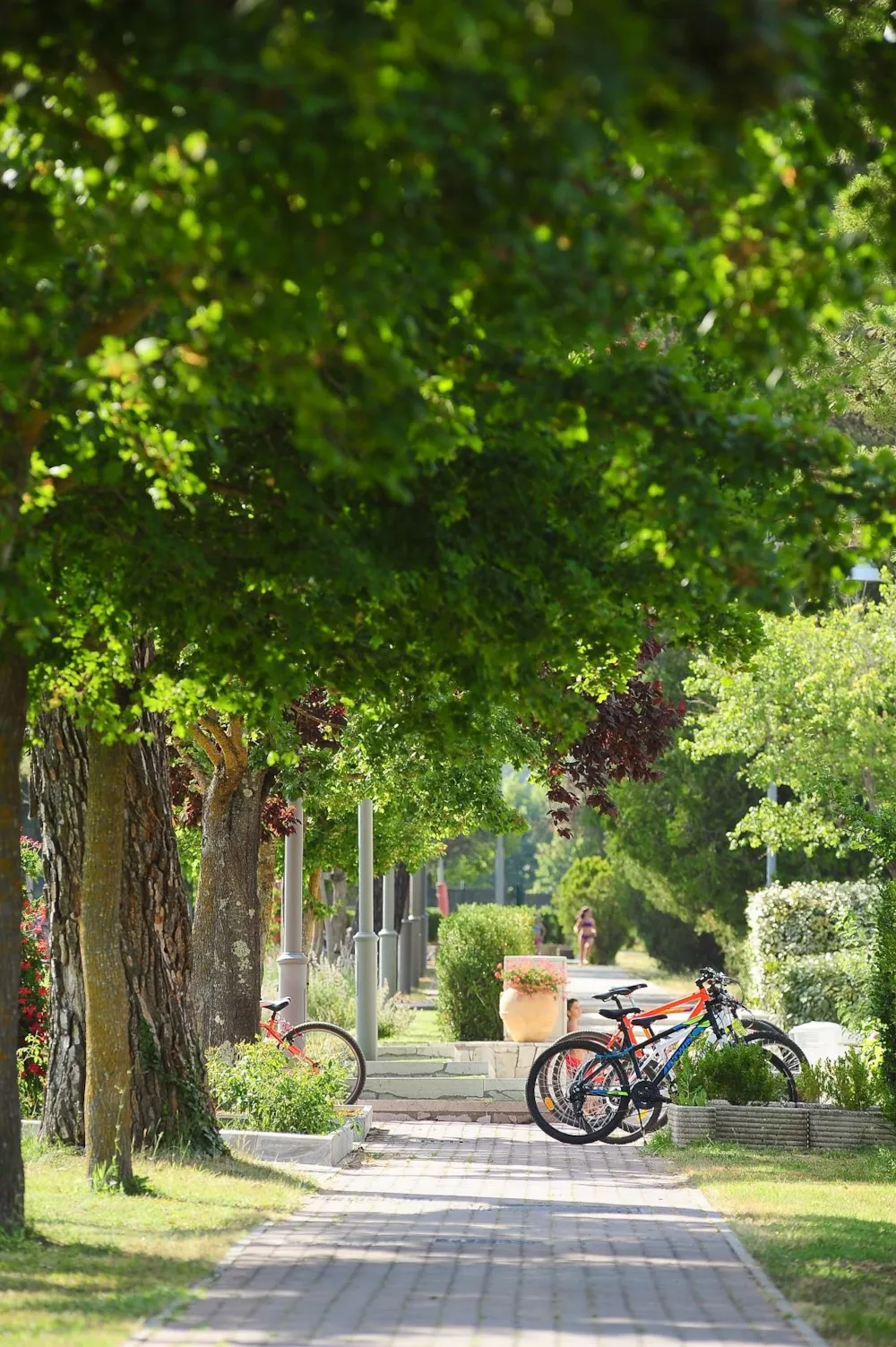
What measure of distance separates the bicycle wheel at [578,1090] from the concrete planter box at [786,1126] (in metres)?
0.56

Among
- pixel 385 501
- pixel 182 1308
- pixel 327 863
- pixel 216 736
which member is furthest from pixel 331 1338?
pixel 327 863

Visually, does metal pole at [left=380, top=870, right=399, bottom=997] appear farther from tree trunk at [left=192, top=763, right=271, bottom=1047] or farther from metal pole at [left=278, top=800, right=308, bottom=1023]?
tree trunk at [left=192, top=763, right=271, bottom=1047]

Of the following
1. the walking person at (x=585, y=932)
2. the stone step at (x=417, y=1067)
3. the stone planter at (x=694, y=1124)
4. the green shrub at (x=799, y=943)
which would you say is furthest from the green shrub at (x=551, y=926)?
the stone planter at (x=694, y=1124)

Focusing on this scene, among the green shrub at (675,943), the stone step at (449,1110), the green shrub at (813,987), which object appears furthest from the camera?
the green shrub at (675,943)

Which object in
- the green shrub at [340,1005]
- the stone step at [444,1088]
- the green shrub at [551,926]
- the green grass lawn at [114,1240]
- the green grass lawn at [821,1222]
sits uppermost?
the green shrub at [551,926]

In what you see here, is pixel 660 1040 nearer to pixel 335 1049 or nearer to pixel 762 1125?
pixel 762 1125

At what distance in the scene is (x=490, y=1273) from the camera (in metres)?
8.24

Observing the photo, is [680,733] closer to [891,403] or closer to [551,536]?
[891,403]

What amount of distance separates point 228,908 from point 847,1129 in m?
5.89

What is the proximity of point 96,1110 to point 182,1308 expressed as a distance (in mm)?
3044

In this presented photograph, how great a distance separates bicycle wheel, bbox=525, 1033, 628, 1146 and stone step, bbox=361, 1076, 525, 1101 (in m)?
2.68

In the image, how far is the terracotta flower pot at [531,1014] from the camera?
2105 cm

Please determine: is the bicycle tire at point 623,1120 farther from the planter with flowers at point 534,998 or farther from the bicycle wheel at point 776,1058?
the planter with flowers at point 534,998

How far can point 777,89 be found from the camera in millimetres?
3902
